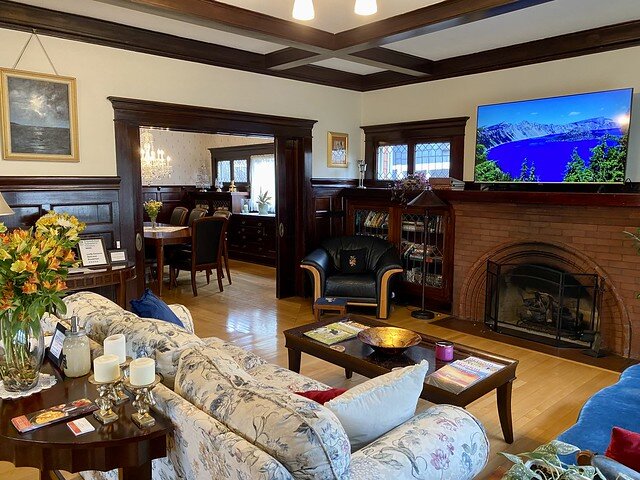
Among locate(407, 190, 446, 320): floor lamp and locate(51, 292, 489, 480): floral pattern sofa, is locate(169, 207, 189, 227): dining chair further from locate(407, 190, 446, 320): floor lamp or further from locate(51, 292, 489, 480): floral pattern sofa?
locate(51, 292, 489, 480): floral pattern sofa

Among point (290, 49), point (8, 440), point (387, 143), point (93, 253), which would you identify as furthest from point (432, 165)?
point (8, 440)

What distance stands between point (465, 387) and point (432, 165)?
397 centimetres

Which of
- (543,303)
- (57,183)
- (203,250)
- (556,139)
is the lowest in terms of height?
(543,303)

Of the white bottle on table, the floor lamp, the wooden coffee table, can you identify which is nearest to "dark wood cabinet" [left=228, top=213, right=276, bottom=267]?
the floor lamp

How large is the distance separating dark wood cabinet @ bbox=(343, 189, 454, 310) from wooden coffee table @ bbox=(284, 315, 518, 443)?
7.80ft

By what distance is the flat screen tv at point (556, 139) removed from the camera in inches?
166

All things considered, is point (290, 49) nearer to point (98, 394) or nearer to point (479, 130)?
point (479, 130)

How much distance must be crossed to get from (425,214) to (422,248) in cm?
47

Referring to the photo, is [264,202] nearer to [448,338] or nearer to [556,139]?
[448,338]

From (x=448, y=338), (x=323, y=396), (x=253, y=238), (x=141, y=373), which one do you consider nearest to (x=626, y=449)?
(x=323, y=396)

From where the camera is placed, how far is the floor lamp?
5.08 metres

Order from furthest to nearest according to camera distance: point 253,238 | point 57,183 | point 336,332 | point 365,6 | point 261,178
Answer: point 261,178 → point 253,238 → point 57,183 → point 336,332 → point 365,6

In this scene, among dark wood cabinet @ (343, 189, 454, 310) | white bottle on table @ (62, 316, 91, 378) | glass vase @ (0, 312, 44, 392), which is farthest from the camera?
dark wood cabinet @ (343, 189, 454, 310)

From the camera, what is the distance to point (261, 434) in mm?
1320
